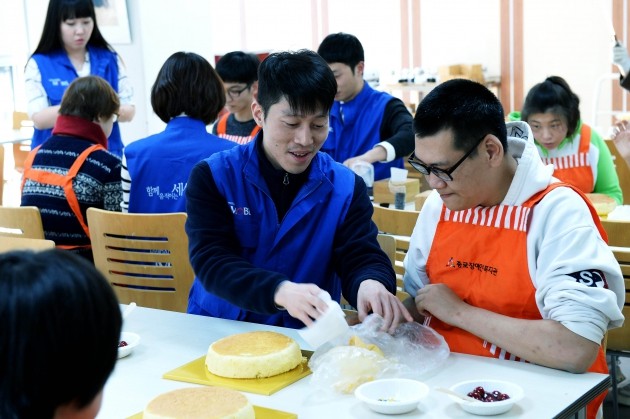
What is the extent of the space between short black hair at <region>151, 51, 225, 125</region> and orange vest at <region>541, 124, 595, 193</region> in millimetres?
1616

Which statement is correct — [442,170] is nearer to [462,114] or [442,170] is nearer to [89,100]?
[462,114]

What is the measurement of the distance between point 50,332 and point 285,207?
4.37 feet

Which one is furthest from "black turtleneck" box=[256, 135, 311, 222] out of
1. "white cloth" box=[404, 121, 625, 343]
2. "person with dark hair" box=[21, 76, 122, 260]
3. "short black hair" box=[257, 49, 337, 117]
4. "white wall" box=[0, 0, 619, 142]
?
"white wall" box=[0, 0, 619, 142]

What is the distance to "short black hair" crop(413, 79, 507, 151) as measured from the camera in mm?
1837

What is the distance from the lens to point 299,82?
1945mm

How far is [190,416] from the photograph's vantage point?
55.2 inches

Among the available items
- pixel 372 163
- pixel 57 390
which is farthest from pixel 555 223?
pixel 372 163

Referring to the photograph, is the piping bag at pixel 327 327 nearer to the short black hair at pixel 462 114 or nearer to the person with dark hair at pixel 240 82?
the short black hair at pixel 462 114

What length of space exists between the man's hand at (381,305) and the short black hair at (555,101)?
6.82ft

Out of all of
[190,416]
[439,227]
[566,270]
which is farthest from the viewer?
[439,227]

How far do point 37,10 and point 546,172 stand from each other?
20.6ft

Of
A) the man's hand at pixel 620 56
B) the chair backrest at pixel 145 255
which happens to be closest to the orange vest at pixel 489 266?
the chair backrest at pixel 145 255

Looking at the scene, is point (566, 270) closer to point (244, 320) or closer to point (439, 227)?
point (439, 227)

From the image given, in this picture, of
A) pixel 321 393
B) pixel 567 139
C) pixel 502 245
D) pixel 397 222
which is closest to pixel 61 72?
pixel 397 222
